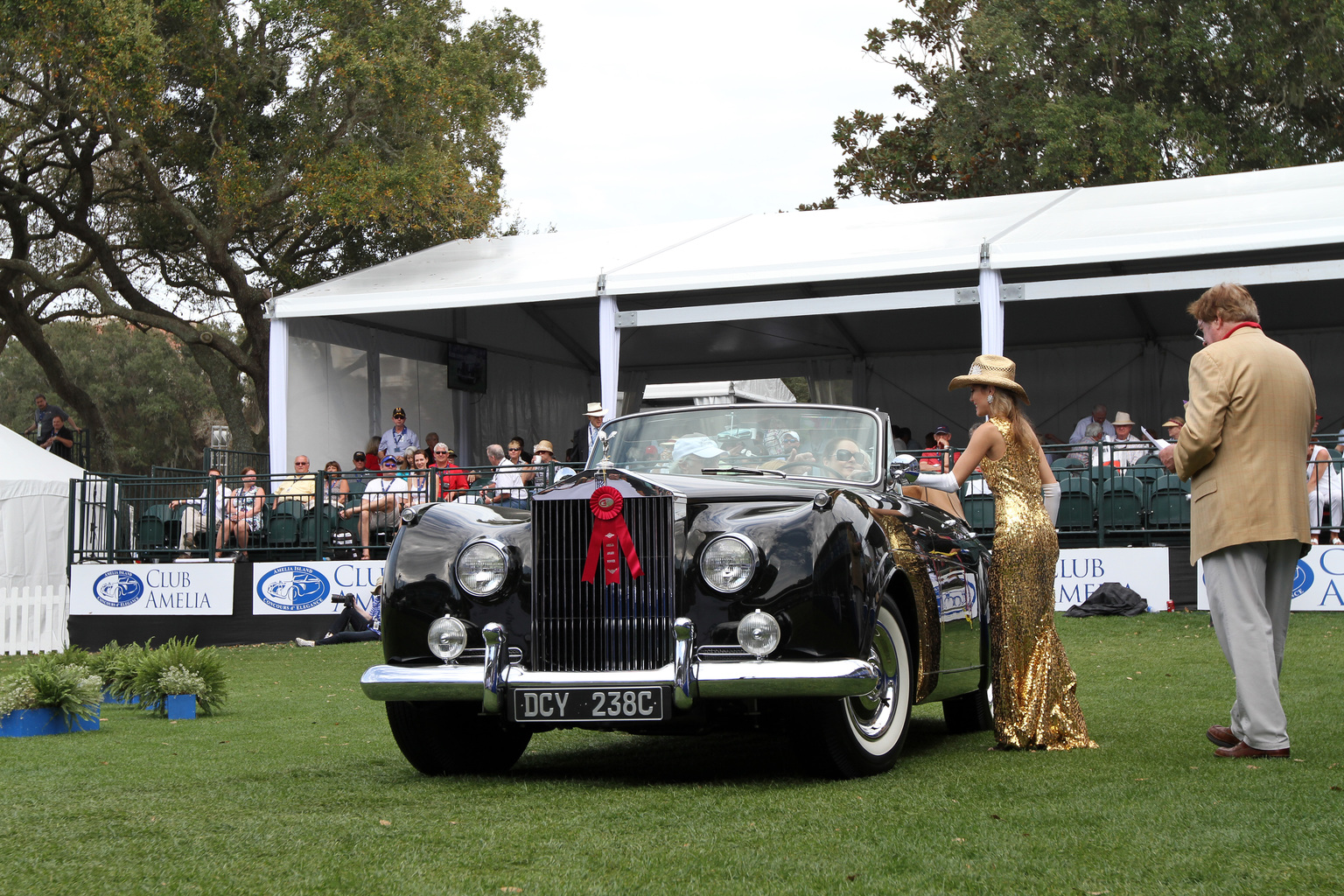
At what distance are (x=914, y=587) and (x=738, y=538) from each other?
3.29ft

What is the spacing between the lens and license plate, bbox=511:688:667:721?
504 cm

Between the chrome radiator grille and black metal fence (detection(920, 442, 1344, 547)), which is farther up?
black metal fence (detection(920, 442, 1344, 547))

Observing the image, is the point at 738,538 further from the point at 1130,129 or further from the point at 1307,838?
the point at 1130,129

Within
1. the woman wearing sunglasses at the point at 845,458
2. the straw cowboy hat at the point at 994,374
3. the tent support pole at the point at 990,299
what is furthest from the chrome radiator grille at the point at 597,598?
the tent support pole at the point at 990,299

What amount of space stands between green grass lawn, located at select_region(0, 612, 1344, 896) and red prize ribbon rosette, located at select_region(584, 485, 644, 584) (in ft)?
2.78

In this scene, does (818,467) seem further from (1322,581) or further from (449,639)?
(1322,581)

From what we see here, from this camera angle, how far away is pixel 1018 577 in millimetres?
6281

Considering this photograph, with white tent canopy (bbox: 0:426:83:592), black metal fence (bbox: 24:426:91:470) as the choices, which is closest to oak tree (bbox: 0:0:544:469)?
black metal fence (bbox: 24:426:91:470)

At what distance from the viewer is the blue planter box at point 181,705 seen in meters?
8.69

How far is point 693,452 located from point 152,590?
12.6 meters

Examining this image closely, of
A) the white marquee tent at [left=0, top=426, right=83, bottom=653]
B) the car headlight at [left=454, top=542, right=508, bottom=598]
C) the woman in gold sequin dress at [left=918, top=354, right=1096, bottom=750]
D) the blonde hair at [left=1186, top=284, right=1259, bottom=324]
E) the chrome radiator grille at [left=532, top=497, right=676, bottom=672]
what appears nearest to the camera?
the chrome radiator grille at [left=532, top=497, right=676, bottom=672]

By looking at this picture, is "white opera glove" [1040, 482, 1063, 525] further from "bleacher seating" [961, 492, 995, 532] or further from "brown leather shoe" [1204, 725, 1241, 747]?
"bleacher seating" [961, 492, 995, 532]

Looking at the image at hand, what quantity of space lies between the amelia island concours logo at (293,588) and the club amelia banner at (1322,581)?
32.3ft

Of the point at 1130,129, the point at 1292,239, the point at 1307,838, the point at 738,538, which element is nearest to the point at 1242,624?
the point at 1307,838
